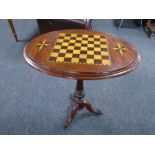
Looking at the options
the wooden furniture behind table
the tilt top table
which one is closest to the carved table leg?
the tilt top table

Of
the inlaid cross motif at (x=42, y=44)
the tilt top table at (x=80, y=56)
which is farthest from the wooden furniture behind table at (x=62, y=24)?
the inlaid cross motif at (x=42, y=44)

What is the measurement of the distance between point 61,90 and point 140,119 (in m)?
0.86

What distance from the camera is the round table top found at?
106 centimetres

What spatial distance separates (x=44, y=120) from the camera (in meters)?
1.63

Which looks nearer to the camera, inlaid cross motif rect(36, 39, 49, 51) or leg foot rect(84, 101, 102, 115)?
inlaid cross motif rect(36, 39, 49, 51)

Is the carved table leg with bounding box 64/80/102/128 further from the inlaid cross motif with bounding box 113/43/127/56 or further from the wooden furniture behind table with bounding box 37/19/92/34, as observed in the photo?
the wooden furniture behind table with bounding box 37/19/92/34

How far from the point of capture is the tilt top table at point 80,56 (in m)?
1.06

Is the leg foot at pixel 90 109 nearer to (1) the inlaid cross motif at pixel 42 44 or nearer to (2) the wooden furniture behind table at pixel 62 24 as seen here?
(1) the inlaid cross motif at pixel 42 44

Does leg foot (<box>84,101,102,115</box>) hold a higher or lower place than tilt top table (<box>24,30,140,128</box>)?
lower

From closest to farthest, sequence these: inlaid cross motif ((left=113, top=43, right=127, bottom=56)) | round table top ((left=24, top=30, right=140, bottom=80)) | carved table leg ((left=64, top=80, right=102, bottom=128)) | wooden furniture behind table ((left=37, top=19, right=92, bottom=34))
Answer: round table top ((left=24, top=30, right=140, bottom=80)) → inlaid cross motif ((left=113, top=43, right=127, bottom=56)) → carved table leg ((left=64, top=80, right=102, bottom=128)) → wooden furniture behind table ((left=37, top=19, right=92, bottom=34))

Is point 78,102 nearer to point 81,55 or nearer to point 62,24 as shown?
point 81,55

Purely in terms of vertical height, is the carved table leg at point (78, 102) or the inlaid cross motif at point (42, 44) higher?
the inlaid cross motif at point (42, 44)

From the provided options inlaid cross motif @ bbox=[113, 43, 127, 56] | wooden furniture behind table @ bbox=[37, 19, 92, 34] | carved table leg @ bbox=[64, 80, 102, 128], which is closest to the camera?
inlaid cross motif @ bbox=[113, 43, 127, 56]

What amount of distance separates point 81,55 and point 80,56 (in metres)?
0.02
